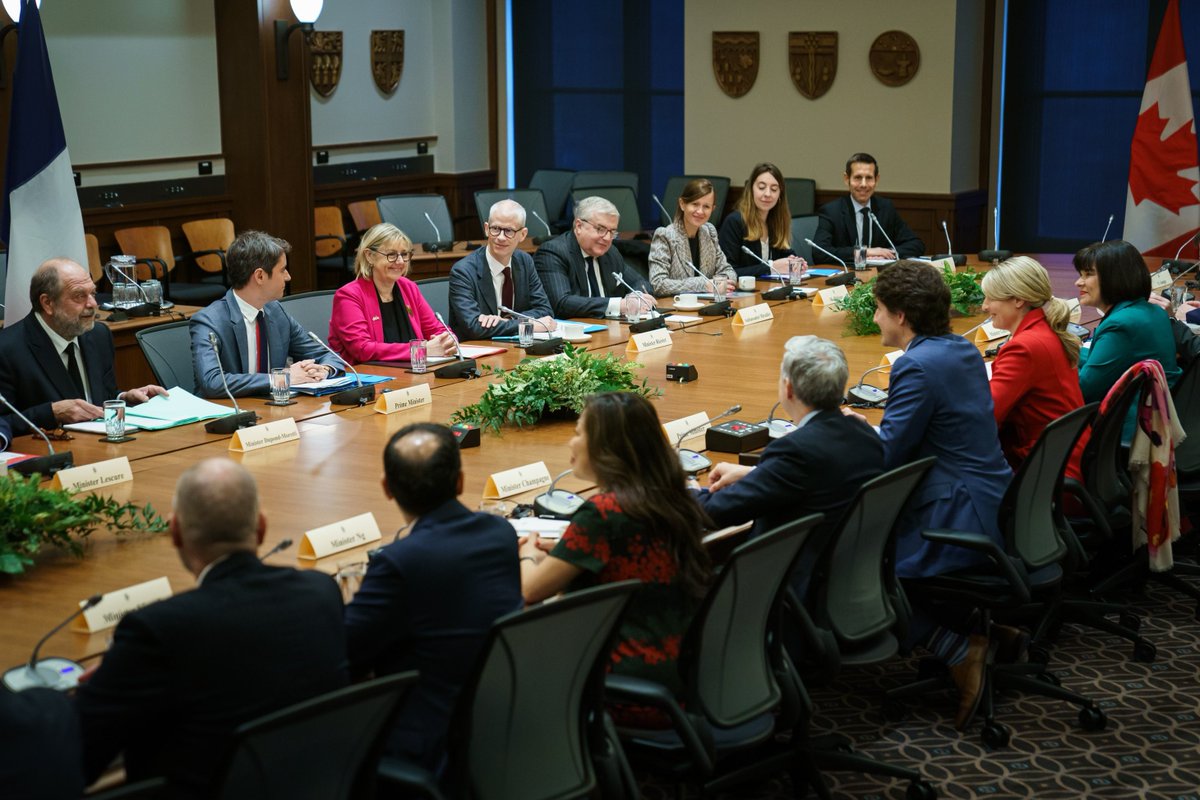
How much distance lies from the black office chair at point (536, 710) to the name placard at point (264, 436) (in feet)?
6.24

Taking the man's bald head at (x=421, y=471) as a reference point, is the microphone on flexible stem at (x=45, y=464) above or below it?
below

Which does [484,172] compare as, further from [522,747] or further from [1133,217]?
[522,747]

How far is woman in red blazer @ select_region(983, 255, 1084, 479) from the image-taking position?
451cm

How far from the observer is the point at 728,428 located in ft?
14.3

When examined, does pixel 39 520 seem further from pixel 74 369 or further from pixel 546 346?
pixel 546 346

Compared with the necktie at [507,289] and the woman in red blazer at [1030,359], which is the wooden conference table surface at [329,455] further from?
the woman in red blazer at [1030,359]

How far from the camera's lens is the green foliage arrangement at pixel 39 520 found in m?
3.19

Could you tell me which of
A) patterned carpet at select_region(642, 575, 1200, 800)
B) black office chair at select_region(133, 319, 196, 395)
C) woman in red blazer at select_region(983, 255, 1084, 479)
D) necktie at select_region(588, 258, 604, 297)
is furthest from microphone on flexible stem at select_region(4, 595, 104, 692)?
necktie at select_region(588, 258, 604, 297)

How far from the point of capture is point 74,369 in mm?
5000

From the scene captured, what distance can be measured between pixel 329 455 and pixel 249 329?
4.04 ft

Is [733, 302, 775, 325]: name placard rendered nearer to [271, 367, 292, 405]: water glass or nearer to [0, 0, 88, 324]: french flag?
[271, 367, 292, 405]: water glass

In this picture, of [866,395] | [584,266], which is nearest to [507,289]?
[584,266]

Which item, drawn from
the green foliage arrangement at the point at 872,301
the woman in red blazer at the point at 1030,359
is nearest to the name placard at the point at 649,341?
the green foliage arrangement at the point at 872,301

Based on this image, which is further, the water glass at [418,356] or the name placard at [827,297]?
the name placard at [827,297]
